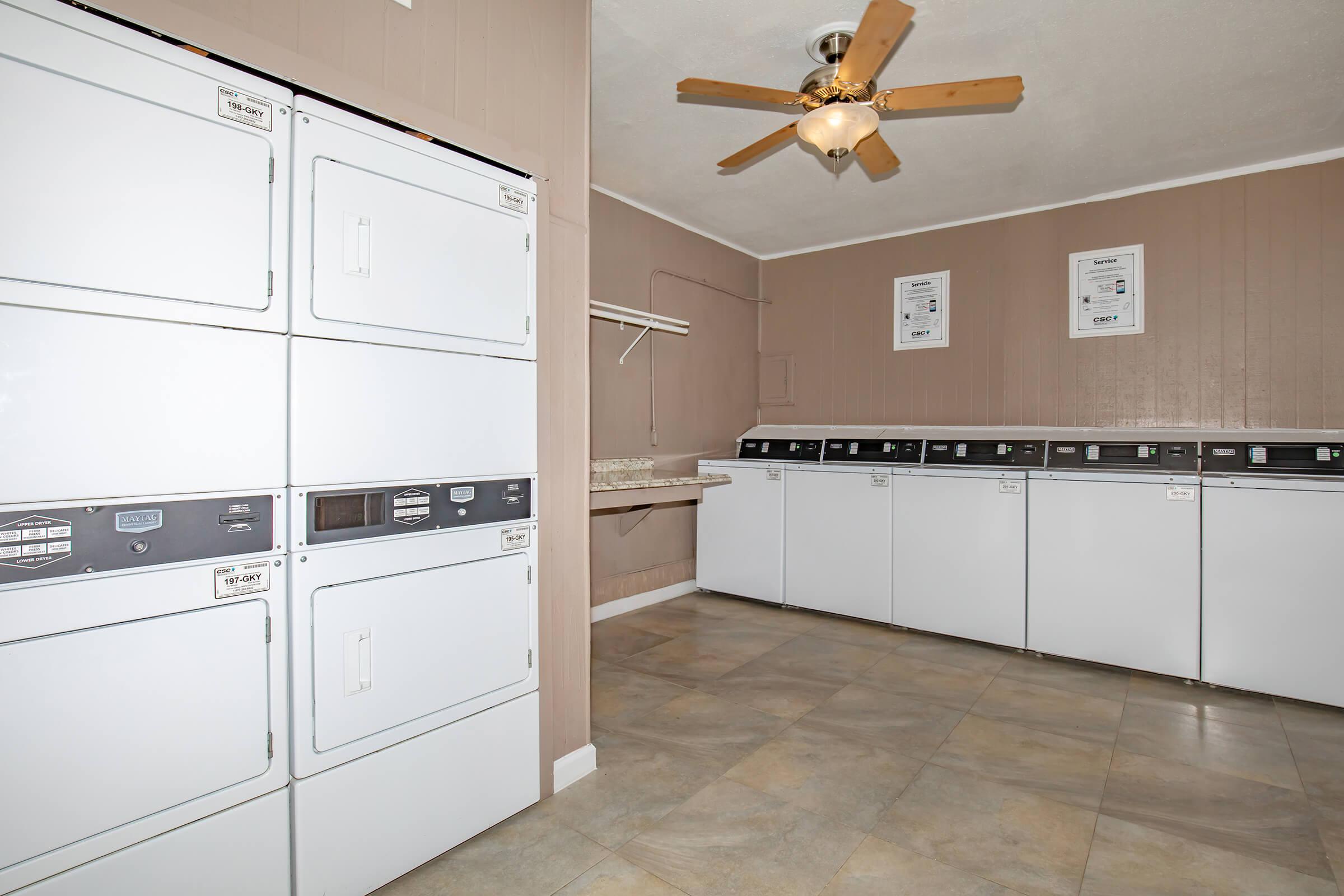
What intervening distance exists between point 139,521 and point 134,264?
0.49 metres

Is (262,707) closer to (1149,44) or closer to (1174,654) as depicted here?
(1149,44)

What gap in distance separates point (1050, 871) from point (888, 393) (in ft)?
11.0

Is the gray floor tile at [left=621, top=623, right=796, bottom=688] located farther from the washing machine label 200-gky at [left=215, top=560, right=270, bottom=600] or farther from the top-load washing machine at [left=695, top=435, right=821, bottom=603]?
the washing machine label 200-gky at [left=215, top=560, right=270, bottom=600]

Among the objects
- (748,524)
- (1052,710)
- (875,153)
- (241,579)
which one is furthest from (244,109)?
(748,524)

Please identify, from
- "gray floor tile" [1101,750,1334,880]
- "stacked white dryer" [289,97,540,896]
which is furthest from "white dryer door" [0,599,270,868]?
"gray floor tile" [1101,750,1334,880]

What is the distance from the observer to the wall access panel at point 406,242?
1485mm

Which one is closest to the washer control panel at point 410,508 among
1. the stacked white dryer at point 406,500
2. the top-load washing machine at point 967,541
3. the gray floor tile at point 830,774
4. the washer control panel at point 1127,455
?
the stacked white dryer at point 406,500

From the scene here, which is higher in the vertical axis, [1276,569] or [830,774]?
[1276,569]

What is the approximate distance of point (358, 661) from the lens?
1575mm

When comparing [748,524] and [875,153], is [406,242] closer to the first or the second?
[875,153]

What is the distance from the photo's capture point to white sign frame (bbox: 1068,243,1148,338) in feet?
12.4

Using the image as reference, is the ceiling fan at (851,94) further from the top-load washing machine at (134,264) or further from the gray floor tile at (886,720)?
the gray floor tile at (886,720)

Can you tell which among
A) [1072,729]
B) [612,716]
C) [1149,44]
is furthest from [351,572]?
[1149,44]

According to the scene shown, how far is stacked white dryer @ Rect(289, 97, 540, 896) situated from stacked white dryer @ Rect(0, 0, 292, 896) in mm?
76
